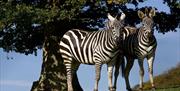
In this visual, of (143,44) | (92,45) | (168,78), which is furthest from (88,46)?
(168,78)

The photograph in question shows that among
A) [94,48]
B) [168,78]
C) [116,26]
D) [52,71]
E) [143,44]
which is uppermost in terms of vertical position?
A: [168,78]

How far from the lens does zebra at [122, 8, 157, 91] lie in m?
25.3

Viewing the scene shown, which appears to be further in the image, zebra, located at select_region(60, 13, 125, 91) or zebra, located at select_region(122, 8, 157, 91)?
zebra, located at select_region(122, 8, 157, 91)

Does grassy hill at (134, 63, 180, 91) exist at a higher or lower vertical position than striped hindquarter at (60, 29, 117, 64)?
higher

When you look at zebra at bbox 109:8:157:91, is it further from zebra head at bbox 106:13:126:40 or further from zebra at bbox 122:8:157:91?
zebra head at bbox 106:13:126:40

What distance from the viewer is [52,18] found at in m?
28.5

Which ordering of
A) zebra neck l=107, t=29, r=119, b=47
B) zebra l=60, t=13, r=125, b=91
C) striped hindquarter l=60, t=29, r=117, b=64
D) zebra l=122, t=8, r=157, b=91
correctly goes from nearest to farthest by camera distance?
zebra l=60, t=13, r=125, b=91
zebra neck l=107, t=29, r=119, b=47
striped hindquarter l=60, t=29, r=117, b=64
zebra l=122, t=8, r=157, b=91

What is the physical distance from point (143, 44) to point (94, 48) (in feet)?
6.73

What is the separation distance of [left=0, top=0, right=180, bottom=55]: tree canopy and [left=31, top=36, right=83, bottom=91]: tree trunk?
639mm

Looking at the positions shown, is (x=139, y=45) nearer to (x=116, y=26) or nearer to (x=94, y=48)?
(x=94, y=48)

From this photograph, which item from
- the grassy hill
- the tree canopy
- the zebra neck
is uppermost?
the tree canopy

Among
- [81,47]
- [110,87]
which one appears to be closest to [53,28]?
[81,47]

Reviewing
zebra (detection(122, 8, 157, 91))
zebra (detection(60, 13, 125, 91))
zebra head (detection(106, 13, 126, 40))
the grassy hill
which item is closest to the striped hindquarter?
zebra (detection(60, 13, 125, 91))

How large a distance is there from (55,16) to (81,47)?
2895 millimetres
